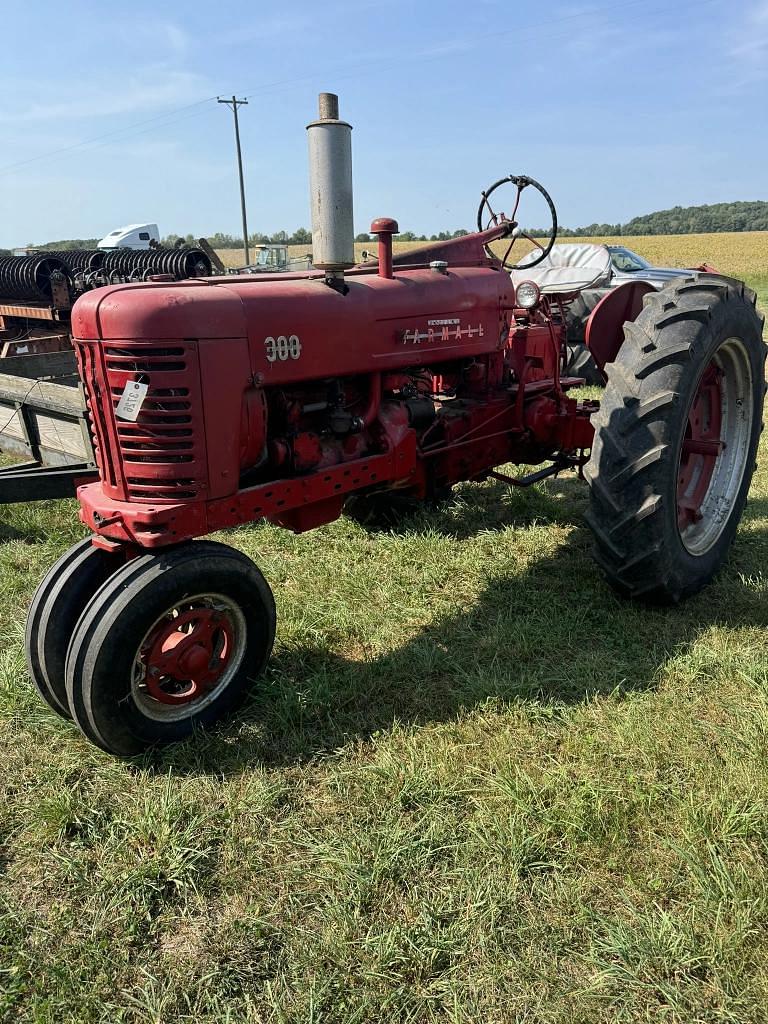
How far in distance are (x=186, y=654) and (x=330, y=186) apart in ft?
5.85

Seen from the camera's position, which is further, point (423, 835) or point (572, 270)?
point (572, 270)

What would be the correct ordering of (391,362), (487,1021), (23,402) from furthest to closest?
(23,402) < (391,362) < (487,1021)

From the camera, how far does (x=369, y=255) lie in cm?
424

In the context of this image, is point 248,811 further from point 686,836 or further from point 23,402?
point 23,402

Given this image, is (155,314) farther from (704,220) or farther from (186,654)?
(704,220)

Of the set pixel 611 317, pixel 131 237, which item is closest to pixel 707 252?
pixel 131 237

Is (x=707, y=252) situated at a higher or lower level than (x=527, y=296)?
lower

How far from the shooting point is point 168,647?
2.63 metres

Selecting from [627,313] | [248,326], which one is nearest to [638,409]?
[627,313]

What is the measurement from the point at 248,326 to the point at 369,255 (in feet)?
5.93

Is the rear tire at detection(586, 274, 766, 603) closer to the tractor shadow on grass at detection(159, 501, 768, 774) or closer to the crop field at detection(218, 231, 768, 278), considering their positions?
the tractor shadow on grass at detection(159, 501, 768, 774)

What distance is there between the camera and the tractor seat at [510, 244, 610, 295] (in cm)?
943

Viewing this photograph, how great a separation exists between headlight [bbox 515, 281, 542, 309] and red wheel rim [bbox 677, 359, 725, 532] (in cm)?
99

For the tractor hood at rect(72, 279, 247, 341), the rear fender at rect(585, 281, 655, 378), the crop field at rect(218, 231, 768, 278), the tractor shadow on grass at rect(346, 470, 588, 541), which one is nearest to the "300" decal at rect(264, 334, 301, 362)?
the tractor hood at rect(72, 279, 247, 341)
